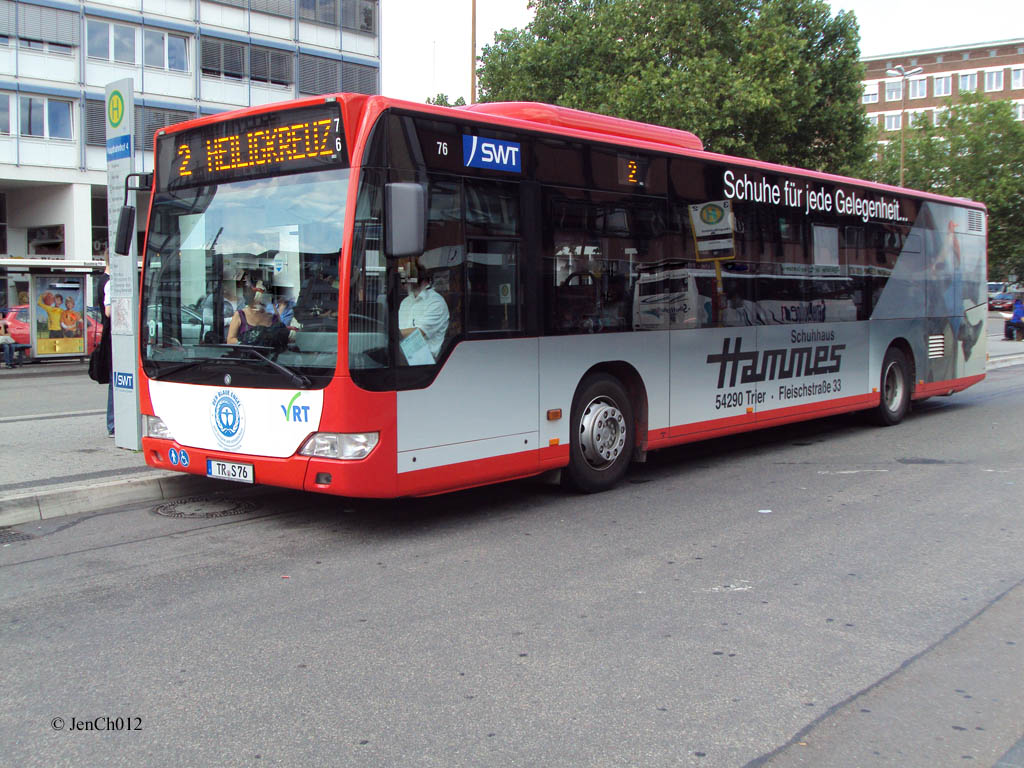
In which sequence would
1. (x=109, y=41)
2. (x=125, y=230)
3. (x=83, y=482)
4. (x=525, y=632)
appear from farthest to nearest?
(x=109, y=41) → (x=125, y=230) → (x=83, y=482) → (x=525, y=632)

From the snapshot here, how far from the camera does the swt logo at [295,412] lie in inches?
252

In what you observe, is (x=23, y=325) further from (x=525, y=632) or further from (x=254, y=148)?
(x=525, y=632)

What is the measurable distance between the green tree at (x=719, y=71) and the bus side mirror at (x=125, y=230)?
21.1m

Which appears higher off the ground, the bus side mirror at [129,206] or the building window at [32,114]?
the building window at [32,114]

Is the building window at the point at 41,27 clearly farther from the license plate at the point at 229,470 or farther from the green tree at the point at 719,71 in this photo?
the license plate at the point at 229,470

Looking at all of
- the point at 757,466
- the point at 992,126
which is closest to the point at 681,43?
the point at 757,466

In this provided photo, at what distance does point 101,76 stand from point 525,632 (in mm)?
36370

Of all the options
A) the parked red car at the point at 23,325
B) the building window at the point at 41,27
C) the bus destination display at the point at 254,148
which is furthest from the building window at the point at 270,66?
the bus destination display at the point at 254,148

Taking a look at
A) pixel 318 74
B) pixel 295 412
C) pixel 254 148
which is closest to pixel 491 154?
pixel 254 148

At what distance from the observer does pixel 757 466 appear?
382 inches

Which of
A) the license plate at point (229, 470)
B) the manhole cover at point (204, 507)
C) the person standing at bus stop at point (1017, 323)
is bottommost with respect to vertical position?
the manhole cover at point (204, 507)

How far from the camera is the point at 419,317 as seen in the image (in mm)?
6523

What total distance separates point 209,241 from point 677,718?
498 centimetres

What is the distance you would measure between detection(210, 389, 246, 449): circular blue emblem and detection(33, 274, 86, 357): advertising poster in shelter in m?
19.7
